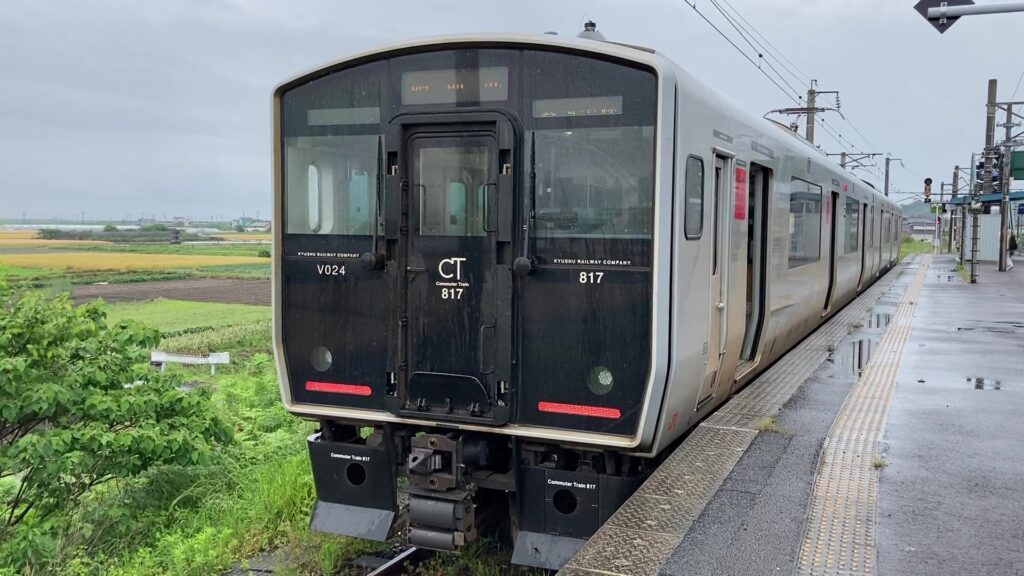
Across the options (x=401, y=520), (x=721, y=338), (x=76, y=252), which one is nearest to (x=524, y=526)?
(x=401, y=520)

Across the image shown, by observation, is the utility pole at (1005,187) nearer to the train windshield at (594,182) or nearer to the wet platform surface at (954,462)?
the wet platform surface at (954,462)

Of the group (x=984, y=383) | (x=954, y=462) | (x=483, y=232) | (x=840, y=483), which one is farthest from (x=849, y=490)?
(x=984, y=383)

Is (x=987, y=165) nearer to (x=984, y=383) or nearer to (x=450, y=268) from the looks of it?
(x=984, y=383)

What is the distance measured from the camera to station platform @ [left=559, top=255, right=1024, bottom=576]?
161 inches

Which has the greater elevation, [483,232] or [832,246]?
[483,232]

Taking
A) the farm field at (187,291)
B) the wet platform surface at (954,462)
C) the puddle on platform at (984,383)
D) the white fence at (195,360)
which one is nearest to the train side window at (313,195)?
the wet platform surface at (954,462)

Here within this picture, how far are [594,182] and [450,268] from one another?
101cm

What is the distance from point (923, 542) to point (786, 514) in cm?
68

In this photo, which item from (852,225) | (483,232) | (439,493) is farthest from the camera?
(852,225)

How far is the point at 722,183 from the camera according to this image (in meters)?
5.89

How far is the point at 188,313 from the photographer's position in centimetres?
3181

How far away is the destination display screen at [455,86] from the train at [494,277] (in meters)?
0.01

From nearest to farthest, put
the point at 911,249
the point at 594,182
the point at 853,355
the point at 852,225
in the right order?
1. the point at 594,182
2. the point at 853,355
3. the point at 852,225
4. the point at 911,249

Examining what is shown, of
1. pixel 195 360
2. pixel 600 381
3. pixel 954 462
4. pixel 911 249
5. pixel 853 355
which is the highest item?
pixel 600 381
